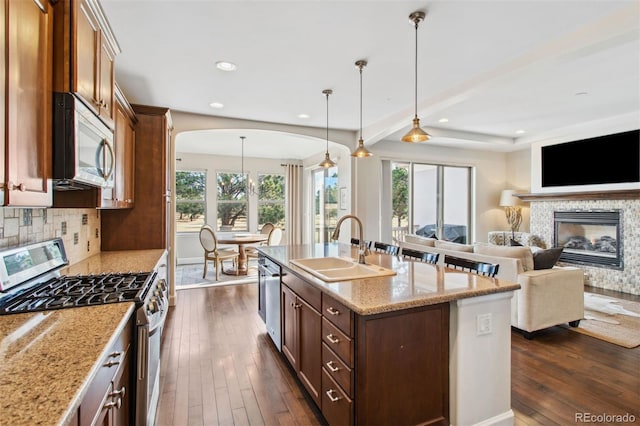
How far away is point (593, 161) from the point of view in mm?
5266

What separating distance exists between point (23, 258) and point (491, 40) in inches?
135

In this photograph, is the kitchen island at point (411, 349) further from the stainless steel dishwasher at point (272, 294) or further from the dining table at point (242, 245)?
the dining table at point (242, 245)

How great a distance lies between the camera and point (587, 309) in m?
4.04

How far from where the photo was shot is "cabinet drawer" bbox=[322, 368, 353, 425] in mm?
1601

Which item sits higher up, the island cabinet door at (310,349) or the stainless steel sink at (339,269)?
the stainless steel sink at (339,269)

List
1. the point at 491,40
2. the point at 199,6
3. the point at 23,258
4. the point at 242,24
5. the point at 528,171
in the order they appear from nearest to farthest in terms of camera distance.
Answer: the point at 23,258
the point at 199,6
the point at 242,24
the point at 491,40
the point at 528,171

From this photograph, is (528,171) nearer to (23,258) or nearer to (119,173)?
(119,173)

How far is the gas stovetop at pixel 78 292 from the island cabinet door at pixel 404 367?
1139 millimetres

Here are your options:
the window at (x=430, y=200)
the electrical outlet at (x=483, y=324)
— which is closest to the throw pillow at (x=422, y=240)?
the window at (x=430, y=200)

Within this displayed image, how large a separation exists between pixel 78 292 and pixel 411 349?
1719 mm

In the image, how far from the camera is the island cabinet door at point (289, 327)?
2.38 m

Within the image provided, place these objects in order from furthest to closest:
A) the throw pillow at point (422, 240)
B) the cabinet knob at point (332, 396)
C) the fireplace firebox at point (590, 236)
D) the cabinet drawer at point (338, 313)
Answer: the fireplace firebox at point (590, 236) → the throw pillow at point (422, 240) → the cabinet knob at point (332, 396) → the cabinet drawer at point (338, 313)

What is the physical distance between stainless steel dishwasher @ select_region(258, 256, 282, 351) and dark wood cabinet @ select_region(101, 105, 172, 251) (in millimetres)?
1257

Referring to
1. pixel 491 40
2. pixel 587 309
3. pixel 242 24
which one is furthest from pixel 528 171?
pixel 242 24
